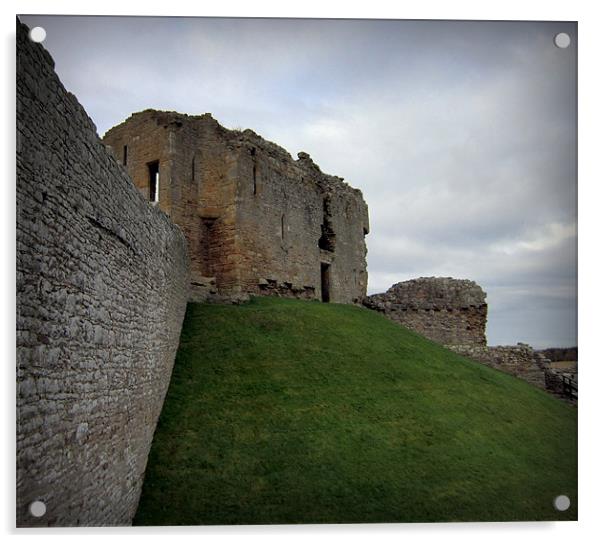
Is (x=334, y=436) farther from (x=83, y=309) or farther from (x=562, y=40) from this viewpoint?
(x=562, y=40)

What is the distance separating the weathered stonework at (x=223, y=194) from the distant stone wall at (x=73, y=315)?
26.1 ft

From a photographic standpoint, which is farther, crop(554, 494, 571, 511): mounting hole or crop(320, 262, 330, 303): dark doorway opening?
crop(320, 262, 330, 303): dark doorway opening

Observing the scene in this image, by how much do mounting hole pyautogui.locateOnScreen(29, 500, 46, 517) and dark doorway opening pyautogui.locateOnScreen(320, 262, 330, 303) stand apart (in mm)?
17255

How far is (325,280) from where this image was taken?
22016 millimetres

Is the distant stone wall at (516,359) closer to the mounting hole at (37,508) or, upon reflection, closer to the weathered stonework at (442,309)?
the weathered stonework at (442,309)

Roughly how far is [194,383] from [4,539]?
14.6 ft

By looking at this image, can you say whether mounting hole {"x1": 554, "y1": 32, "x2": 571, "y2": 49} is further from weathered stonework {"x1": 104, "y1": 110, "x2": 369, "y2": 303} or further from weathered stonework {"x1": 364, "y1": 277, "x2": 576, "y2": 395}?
weathered stonework {"x1": 364, "y1": 277, "x2": 576, "y2": 395}

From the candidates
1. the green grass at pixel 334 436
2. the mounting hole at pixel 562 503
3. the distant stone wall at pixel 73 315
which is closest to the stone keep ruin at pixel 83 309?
the distant stone wall at pixel 73 315

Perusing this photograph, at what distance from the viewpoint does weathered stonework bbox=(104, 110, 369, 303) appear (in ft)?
54.6

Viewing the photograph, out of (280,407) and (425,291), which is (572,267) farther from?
(425,291)

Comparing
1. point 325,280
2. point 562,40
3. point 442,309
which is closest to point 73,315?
point 562,40

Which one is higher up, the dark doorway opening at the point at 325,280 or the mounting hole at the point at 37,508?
the dark doorway opening at the point at 325,280

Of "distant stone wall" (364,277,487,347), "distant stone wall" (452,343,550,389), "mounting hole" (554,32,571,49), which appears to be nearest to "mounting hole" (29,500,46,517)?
"mounting hole" (554,32,571,49)

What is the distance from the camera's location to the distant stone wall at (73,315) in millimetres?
4516
